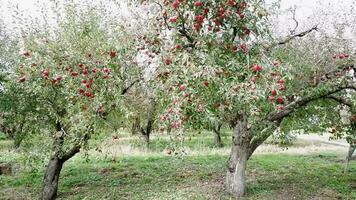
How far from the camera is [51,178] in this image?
13.4 meters

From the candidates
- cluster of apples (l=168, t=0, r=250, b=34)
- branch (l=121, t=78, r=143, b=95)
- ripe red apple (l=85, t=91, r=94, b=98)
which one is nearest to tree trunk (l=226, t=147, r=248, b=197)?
branch (l=121, t=78, r=143, b=95)

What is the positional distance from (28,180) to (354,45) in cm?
1372

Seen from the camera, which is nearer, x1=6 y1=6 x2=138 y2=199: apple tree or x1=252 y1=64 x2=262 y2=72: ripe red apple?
x1=252 y1=64 x2=262 y2=72: ripe red apple

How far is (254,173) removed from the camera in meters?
17.1

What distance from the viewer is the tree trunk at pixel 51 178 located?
13.3 meters

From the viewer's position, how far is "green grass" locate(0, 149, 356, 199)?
13891 mm

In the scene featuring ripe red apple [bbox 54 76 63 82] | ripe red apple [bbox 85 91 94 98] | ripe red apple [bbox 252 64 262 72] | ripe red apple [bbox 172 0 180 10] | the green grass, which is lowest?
the green grass

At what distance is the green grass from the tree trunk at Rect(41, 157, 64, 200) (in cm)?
57

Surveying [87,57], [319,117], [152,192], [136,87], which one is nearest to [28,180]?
[152,192]

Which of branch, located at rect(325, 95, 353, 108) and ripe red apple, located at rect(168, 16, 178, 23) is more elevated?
ripe red apple, located at rect(168, 16, 178, 23)

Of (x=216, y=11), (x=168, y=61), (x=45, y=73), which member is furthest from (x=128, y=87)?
(x=216, y=11)

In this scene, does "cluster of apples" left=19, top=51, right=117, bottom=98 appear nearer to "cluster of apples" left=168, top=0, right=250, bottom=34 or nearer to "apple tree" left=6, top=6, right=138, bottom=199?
"apple tree" left=6, top=6, right=138, bottom=199

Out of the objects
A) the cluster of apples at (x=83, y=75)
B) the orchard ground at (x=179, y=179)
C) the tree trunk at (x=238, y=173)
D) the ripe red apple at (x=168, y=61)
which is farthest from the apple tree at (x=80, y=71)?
the tree trunk at (x=238, y=173)

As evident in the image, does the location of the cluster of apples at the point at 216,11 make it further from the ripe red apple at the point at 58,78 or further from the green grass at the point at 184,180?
the green grass at the point at 184,180
